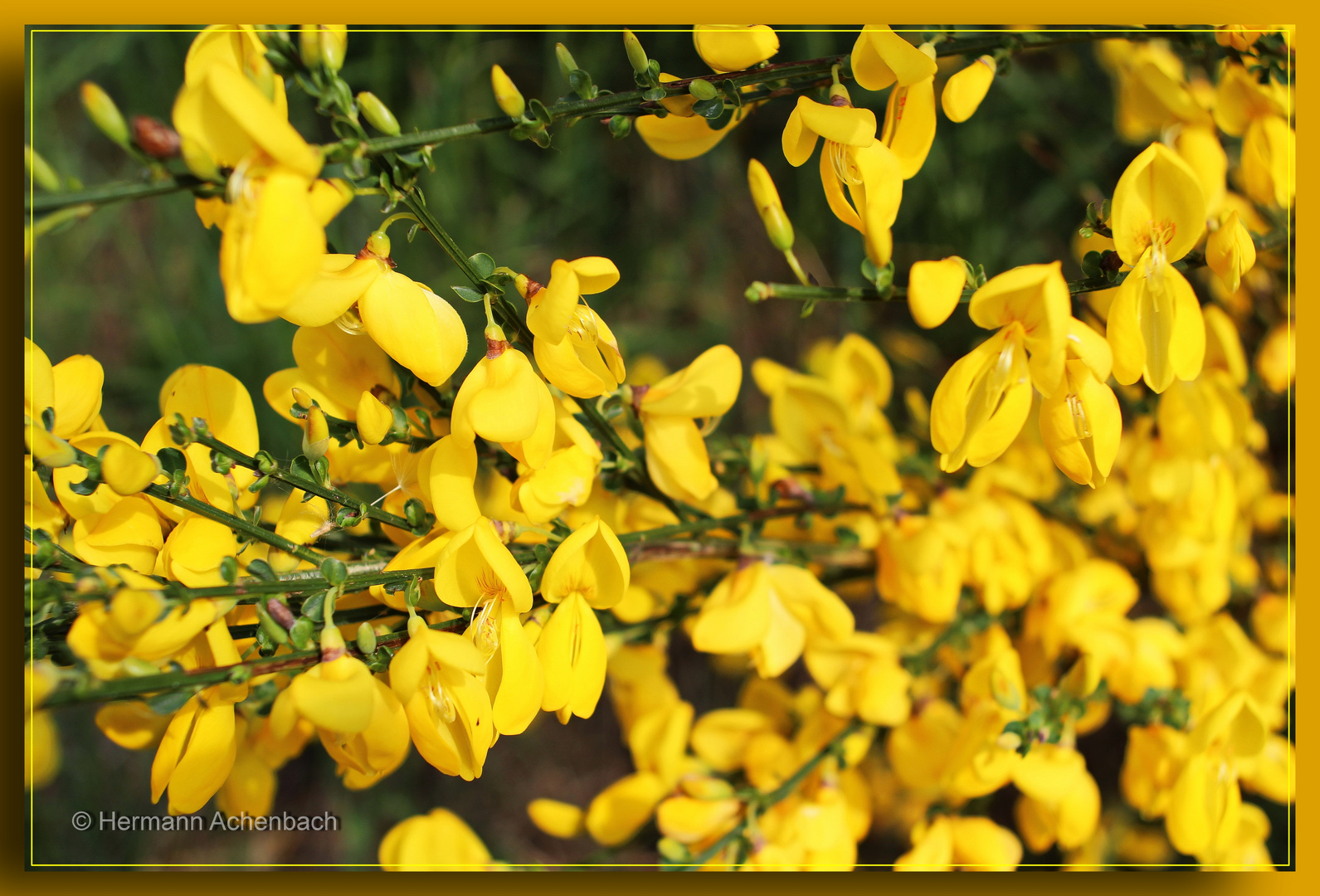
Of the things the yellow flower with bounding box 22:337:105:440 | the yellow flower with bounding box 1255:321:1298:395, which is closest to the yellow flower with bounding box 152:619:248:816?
the yellow flower with bounding box 22:337:105:440

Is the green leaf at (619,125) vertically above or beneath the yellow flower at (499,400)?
above

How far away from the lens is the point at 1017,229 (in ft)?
3.86

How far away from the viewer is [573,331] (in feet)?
1.64

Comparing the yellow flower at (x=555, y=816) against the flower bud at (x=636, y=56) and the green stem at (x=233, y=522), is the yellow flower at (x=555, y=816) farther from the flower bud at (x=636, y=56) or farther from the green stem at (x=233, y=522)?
the flower bud at (x=636, y=56)

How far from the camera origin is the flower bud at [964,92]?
53 centimetres

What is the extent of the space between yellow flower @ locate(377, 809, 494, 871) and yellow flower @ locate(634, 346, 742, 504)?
0.35 metres

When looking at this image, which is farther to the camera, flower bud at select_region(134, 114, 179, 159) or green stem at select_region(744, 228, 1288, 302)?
green stem at select_region(744, 228, 1288, 302)

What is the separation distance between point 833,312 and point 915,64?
789 millimetres

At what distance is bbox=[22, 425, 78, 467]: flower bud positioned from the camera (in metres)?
0.43

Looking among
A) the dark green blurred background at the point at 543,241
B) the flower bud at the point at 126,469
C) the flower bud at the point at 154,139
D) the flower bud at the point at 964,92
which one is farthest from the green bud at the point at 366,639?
the dark green blurred background at the point at 543,241

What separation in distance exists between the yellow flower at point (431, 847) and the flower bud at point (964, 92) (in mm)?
644

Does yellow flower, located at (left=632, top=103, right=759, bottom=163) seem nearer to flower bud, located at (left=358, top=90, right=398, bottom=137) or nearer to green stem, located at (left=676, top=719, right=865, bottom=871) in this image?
flower bud, located at (left=358, top=90, right=398, bottom=137)

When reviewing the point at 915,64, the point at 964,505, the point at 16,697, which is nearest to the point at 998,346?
the point at 915,64

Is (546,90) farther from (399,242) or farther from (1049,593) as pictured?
(1049,593)
